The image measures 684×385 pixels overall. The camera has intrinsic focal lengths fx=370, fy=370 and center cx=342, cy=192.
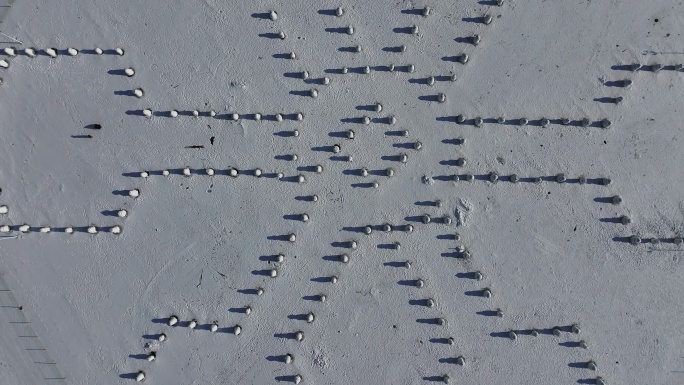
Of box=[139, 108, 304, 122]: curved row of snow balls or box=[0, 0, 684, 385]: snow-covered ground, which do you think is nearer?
box=[0, 0, 684, 385]: snow-covered ground

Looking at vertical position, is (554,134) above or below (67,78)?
below

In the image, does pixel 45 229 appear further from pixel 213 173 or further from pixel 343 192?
pixel 343 192

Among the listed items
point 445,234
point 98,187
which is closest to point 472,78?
point 445,234

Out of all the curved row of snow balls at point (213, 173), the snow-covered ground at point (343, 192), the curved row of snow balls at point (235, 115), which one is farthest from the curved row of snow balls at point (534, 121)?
the curved row of snow balls at point (235, 115)

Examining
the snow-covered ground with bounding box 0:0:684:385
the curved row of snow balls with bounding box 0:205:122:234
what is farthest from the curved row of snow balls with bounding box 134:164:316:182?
the curved row of snow balls with bounding box 0:205:122:234

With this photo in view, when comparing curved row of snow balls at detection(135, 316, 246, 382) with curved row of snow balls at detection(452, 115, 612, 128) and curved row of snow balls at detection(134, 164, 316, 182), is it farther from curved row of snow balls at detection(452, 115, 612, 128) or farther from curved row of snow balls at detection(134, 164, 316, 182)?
curved row of snow balls at detection(452, 115, 612, 128)

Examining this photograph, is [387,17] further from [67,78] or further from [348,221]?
[67,78]

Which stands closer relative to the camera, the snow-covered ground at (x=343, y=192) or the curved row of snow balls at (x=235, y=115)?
Answer: the snow-covered ground at (x=343, y=192)

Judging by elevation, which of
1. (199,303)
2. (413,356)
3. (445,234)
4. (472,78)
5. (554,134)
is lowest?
(413,356)

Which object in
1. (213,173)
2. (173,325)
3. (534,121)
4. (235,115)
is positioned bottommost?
(173,325)

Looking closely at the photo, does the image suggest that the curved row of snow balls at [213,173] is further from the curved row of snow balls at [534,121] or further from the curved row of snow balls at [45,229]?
the curved row of snow balls at [534,121]

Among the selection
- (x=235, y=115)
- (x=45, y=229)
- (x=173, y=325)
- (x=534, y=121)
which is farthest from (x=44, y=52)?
(x=534, y=121)
